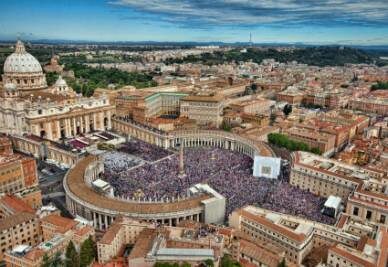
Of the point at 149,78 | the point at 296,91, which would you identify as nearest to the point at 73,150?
the point at 296,91

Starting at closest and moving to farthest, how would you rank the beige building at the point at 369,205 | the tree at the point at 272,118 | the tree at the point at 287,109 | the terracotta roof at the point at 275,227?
Result: the terracotta roof at the point at 275,227
the beige building at the point at 369,205
the tree at the point at 272,118
the tree at the point at 287,109

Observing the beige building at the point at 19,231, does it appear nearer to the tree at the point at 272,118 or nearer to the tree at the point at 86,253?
the tree at the point at 86,253

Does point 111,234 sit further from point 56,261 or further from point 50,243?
point 50,243

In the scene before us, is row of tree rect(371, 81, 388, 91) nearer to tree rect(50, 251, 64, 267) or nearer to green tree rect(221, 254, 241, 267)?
green tree rect(221, 254, 241, 267)

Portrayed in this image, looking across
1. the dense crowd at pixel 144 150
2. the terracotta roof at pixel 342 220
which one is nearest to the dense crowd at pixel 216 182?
the dense crowd at pixel 144 150

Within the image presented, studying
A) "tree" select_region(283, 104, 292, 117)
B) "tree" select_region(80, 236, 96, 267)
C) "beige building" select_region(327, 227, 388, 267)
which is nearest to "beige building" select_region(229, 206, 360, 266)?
"beige building" select_region(327, 227, 388, 267)

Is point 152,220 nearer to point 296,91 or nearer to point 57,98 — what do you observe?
point 57,98
